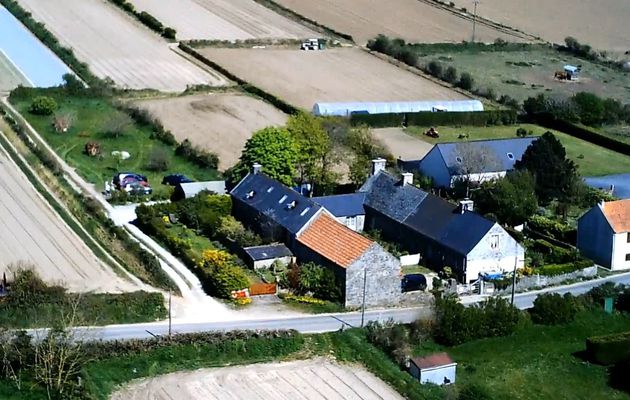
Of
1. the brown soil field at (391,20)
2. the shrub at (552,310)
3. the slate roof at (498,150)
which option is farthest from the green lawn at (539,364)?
the brown soil field at (391,20)

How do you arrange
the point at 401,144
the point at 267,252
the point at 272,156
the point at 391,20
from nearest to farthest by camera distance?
1. the point at 267,252
2. the point at 272,156
3. the point at 401,144
4. the point at 391,20

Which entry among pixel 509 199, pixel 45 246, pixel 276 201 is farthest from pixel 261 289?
pixel 509 199

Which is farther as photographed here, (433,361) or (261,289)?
(261,289)

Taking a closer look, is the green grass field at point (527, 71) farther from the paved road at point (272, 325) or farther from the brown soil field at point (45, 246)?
the paved road at point (272, 325)

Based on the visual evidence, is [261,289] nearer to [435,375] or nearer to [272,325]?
[272,325]

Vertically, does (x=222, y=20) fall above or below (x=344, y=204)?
above

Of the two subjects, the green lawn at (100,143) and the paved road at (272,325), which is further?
the green lawn at (100,143)

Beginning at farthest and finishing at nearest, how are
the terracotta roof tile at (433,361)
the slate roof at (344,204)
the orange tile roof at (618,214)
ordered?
the slate roof at (344,204) < the orange tile roof at (618,214) < the terracotta roof tile at (433,361)
